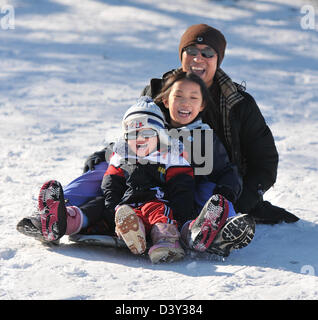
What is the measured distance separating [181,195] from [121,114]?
3.44 metres

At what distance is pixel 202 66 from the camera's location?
3.47 metres

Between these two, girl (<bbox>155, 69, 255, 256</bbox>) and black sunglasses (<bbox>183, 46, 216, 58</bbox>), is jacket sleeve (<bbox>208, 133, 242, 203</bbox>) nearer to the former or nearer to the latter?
girl (<bbox>155, 69, 255, 256</bbox>)

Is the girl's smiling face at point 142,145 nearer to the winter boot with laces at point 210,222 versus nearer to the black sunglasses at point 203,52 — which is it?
the winter boot with laces at point 210,222

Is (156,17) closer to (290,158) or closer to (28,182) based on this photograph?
(290,158)

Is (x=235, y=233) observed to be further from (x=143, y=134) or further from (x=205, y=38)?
(x=205, y=38)

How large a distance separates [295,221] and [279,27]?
6.61 meters

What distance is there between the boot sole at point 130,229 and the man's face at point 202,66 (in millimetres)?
1202

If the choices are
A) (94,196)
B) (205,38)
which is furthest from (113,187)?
(205,38)

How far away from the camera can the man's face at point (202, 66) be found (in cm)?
346

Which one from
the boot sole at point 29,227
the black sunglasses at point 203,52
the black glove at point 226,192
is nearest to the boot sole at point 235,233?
the black glove at point 226,192

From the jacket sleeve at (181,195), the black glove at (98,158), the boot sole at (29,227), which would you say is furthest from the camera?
the black glove at (98,158)

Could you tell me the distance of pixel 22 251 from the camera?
2750mm
